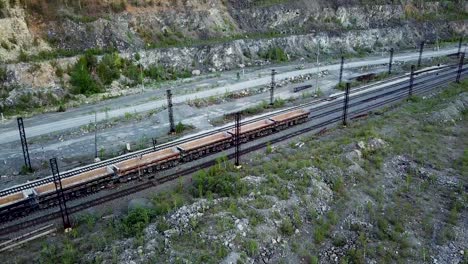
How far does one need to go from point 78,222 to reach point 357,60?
173ft

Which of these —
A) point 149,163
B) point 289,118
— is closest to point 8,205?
point 149,163

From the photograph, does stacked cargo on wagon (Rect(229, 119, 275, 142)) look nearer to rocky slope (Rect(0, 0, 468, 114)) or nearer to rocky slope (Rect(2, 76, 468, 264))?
rocky slope (Rect(2, 76, 468, 264))

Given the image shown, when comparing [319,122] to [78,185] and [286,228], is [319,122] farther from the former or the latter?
[78,185]

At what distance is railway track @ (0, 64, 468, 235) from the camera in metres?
20.0

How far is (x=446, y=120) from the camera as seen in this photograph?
112 feet

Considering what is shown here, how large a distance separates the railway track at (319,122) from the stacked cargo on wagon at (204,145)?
1052 millimetres

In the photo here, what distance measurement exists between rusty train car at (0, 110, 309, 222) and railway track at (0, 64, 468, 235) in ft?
2.75

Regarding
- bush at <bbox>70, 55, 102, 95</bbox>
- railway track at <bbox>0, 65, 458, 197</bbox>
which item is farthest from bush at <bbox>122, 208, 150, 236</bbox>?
bush at <bbox>70, 55, 102, 95</bbox>

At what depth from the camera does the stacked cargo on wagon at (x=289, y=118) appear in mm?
32250

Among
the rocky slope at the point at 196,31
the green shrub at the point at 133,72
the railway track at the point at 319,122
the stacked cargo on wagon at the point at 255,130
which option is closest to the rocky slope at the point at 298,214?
the railway track at the point at 319,122

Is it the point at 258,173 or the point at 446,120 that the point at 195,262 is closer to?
the point at 258,173

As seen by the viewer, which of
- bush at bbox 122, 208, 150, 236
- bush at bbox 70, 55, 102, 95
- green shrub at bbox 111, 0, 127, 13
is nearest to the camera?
bush at bbox 122, 208, 150, 236

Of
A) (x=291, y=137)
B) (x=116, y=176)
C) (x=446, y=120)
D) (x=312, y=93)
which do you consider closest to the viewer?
(x=116, y=176)

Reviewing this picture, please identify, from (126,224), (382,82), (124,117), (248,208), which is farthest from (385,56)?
(126,224)
